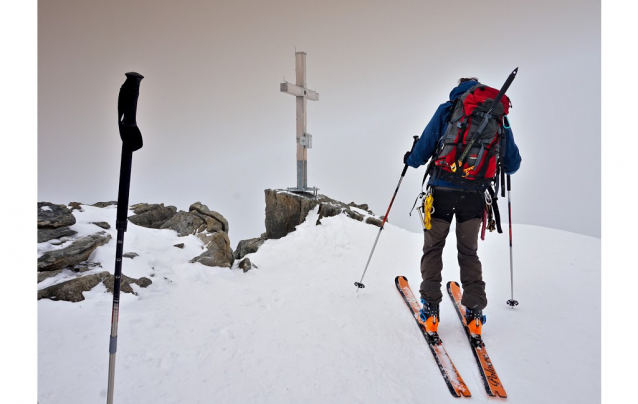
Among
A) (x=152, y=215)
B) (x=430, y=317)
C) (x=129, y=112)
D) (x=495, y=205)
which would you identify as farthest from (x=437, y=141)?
(x=152, y=215)

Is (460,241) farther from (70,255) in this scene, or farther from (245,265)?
(70,255)

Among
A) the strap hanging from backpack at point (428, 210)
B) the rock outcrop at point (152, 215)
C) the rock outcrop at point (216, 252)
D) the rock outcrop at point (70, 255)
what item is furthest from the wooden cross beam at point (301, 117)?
the strap hanging from backpack at point (428, 210)

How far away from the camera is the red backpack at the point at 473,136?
383 cm

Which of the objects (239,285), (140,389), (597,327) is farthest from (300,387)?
(597,327)

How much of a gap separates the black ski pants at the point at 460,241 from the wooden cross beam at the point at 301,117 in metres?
7.22

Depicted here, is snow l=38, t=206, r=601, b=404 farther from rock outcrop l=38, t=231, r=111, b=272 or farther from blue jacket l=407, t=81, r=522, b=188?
blue jacket l=407, t=81, r=522, b=188

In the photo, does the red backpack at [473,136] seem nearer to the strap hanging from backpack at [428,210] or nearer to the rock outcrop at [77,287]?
the strap hanging from backpack at [428,210]

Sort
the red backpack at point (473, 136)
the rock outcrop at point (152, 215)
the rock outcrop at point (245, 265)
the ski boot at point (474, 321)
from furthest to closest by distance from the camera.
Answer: the rock outcrop at point (152, 215), the rock outcrop at point (245, 265), the ski boot at point (474, 321), the red backpack at point (473, 136)

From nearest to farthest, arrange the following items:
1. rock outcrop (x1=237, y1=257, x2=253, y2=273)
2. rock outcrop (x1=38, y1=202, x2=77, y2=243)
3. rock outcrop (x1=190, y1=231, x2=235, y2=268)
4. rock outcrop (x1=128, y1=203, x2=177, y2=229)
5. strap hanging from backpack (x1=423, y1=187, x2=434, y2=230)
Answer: strap hanging from backpack (x1=423, y1=187, x2=434, y2=230) < rock outcrop (x1=38, y1=202, x2=77, y2=243) < rock outcrop (x1=190, y1=231, x2=235, y2=268) < rock outcrop (x1=237, y1=257, x2=253, y2=273) < rock outcrop (x1=128, y1=203, x2=177, y2=229)

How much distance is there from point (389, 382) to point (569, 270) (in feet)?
15.7

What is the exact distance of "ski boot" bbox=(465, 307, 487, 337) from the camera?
4.00 metres

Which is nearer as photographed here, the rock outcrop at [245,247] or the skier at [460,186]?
the skier at [460,186]

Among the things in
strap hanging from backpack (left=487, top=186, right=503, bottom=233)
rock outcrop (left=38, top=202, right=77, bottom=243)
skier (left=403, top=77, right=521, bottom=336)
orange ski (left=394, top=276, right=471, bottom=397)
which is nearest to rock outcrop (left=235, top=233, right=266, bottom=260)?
rock outcrop (left=38, top=202, right=77, bottom=243)

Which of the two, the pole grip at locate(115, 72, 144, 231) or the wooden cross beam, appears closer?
the pole grip at locate(115, 72, 144, 231)
